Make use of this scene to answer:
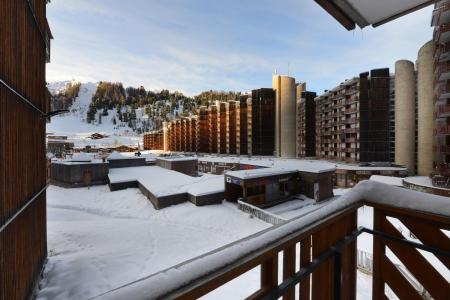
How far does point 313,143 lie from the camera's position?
51.7m

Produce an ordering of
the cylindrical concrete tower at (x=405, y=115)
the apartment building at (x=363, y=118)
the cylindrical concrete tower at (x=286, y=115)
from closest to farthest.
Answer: the cylindrical concrete tower at (x=405, y=115)
the apartment building at (x=363, y=118)
the cylindrical concrete tower at (x=286, y=115)

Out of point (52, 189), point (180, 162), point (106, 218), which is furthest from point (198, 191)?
point (52, 189)

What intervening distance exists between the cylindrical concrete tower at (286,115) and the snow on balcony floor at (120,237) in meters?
35.1

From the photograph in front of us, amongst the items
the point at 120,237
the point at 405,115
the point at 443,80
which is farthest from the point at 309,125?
the point at 120,237

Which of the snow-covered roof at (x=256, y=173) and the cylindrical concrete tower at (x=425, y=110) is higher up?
the cylindrical concrete tower at (x=425, y=110)

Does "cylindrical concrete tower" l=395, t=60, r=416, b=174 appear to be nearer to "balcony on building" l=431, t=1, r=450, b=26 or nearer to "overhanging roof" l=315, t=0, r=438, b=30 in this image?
"balcony on building" l=431, t=1, r=450, b=26

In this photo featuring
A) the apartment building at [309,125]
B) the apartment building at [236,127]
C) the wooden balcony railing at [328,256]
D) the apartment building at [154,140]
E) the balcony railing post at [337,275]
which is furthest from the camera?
the apartment building at [154,140]

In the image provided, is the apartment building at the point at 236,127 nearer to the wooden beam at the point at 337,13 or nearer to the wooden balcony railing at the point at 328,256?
the wooden beam at the point at 337,13

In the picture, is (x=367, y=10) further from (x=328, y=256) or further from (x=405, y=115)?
(x=405, y=115)

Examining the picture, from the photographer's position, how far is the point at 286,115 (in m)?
53.6

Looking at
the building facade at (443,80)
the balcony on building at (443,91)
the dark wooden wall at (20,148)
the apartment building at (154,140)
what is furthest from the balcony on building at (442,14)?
the apartment building at (154,140)

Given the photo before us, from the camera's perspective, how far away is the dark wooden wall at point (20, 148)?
5980mm

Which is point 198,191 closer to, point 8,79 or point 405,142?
point 8,79

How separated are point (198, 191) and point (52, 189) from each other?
18.8m
